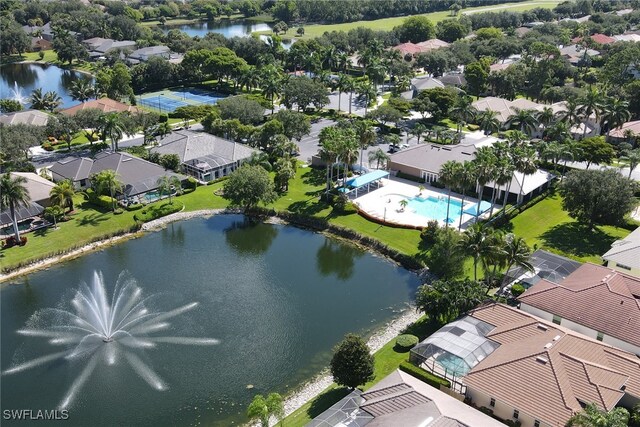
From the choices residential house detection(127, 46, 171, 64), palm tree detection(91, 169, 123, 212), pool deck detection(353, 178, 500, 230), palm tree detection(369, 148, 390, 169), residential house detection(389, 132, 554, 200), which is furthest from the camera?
residential house detection(127, 46, 171, 64)

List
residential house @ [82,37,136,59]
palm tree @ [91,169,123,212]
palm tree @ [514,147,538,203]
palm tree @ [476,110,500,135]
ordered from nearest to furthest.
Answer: palm tree @ [514,147,538,203], palm tree @ [91,169,123,212], palm tree @ [476,110,500,135], residential house @ [82,37,136,59]

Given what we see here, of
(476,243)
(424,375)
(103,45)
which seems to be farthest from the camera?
(103,45)

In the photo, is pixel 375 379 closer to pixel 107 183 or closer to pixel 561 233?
pixel 561 233

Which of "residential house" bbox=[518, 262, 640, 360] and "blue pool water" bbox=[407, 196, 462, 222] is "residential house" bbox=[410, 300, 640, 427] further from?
"blue pool water" bbox=[407, 196, 462, 222]

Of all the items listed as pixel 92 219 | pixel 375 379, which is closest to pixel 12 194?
pixel 92 219

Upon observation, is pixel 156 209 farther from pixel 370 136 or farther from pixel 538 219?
pixel 538 219

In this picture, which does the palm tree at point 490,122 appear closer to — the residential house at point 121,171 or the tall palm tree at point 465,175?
the tall palm tree at point 465,175

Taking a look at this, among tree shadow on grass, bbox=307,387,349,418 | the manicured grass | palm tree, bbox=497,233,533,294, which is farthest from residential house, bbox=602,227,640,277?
tree shadow on grass, bbox=307,387,349,418
